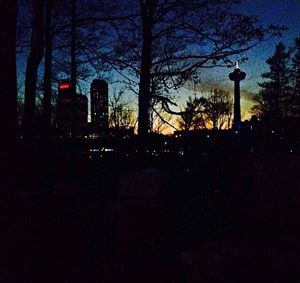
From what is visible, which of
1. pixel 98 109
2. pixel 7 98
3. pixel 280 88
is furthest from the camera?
pixel 280 88

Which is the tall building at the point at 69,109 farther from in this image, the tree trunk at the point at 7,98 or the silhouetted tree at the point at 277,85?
the silhouetted tree at the point at 277,85

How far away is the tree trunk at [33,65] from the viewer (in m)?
13.3

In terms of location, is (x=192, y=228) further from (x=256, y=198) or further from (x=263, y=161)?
(x=263, y=161)

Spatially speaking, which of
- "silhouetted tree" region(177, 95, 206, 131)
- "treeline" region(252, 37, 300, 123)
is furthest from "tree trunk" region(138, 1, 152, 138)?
"treeline" region(252, 37, 300, 123)

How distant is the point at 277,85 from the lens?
68.4m

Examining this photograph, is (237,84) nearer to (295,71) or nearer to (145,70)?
(145,70)

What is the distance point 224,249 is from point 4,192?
4.03 m

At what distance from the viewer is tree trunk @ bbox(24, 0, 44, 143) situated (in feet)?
43.8

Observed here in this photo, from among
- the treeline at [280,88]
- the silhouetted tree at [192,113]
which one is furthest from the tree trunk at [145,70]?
the treeline at [280,88]

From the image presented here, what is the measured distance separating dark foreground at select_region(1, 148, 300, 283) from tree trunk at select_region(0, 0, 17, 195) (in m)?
0.53

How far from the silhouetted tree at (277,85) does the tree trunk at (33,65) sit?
2169 inches

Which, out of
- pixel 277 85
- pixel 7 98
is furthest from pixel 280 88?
pixel 7 98

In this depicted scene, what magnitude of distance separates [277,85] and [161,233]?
66777 mm

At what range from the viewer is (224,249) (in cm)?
493
